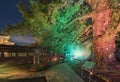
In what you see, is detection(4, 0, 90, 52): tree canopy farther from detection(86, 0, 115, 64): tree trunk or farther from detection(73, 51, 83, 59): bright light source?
detection(86, 0, 115, 64): tree trunk

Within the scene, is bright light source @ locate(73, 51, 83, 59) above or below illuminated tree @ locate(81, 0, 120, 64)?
below

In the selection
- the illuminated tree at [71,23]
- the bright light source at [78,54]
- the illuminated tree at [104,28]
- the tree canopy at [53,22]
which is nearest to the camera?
the illuminated tree at [104,28]

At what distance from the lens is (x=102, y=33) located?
57.9ft

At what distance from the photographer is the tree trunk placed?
57.1ft

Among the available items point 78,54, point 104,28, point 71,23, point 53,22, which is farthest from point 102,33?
point 78,54

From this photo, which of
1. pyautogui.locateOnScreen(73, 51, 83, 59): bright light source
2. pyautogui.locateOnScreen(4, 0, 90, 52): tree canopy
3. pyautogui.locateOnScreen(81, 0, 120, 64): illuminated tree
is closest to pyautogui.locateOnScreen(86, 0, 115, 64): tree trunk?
pyautogui.locateOnScreen(81, 0, 120, 64): illuminated tree

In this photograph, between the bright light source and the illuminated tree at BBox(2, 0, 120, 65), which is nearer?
the illuminated tree at BBox(2, 0, 120, 65)

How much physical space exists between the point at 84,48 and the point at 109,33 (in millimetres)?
4927

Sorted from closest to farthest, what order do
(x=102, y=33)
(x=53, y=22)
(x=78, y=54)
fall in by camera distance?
(x=102, y=33) → (x=53, y=22) → (x=78, y=54)

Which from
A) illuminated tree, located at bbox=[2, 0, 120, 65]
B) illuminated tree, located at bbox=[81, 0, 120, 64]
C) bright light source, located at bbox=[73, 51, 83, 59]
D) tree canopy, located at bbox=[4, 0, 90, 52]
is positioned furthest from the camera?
bright light source, located at bbox=[73, 51, 83, 59]

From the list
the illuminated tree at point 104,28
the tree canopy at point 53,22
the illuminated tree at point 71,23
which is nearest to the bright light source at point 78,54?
the tree canopy at point 53,22

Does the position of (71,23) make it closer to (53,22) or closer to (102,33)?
(53,22)

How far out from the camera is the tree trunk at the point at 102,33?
→ 17.4m

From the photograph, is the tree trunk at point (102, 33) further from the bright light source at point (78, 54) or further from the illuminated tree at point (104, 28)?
the bright light source at point (78, 54)
